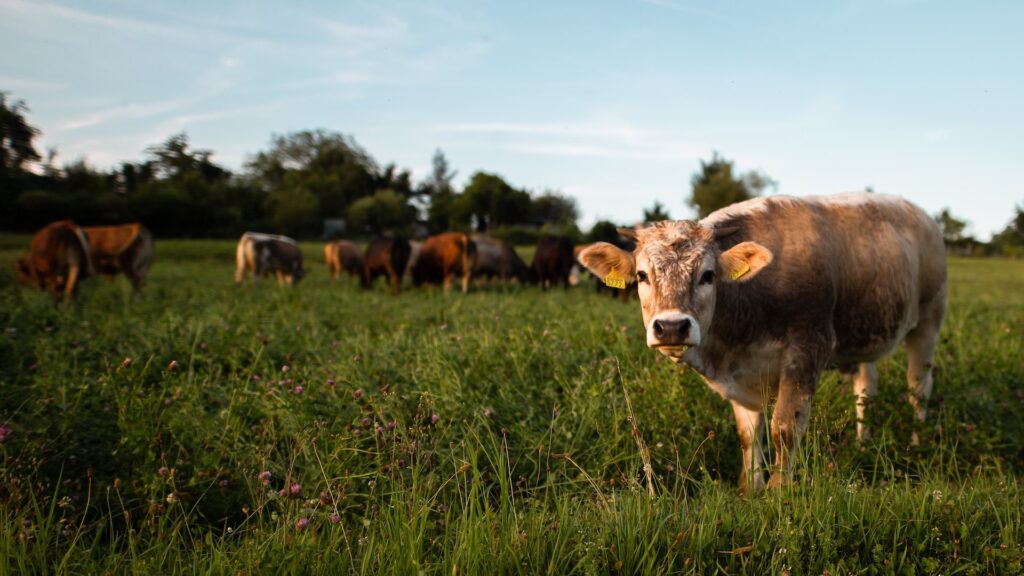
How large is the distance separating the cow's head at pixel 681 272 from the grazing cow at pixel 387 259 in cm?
1429

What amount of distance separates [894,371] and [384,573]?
530cm

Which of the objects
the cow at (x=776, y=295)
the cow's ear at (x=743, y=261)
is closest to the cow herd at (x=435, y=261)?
the cow at (x=776, y=295)

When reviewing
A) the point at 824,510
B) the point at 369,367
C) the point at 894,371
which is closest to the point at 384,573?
the point at 824,510

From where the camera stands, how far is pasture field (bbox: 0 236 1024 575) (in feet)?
7.77

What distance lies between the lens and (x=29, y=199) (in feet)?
99.5

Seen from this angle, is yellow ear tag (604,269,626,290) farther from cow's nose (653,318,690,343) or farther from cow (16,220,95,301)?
cow (16,220,95,301)

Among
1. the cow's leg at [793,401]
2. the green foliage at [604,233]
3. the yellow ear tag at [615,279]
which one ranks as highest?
the green foliage at [604,233]

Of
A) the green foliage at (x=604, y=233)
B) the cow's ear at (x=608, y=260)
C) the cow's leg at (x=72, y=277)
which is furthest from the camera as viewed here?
the green foliage at (x=604, y=233)

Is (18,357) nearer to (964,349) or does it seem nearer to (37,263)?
(37,263)

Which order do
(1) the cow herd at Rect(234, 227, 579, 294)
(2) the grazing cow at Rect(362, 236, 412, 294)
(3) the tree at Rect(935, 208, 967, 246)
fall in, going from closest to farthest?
1. (2) the grazing cow at Rect(362, 236, 412, 294)
2. (1) the cow herd at Rect(234, 227, 579, 294)
3. (3) the tree at Rect(935, 208, 967, 246)

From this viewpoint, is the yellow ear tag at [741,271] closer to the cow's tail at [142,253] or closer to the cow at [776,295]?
the cow at [776,295]

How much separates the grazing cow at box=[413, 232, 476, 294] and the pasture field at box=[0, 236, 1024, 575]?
11.9 meters

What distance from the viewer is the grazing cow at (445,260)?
59.7 feet

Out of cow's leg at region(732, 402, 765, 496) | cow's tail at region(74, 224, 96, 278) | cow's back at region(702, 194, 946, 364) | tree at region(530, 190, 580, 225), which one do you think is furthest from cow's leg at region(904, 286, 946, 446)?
tree at region(530, 190, 580, 225)
